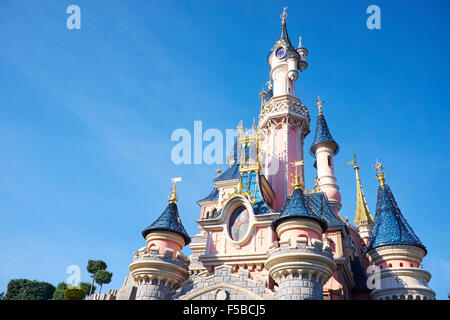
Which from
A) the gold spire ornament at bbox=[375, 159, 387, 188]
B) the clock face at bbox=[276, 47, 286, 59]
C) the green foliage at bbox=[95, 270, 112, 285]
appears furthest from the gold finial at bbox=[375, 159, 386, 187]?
the green foliage at bbox=[95, 270, 112, 285]

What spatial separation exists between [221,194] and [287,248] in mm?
14323

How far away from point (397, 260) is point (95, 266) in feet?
128

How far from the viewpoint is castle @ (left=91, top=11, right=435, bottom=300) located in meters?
14.1

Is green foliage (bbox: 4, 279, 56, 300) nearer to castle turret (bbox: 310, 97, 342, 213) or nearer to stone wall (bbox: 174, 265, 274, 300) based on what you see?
castle turret (bbox: 310, 97, 342, 213)

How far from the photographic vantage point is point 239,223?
1838 cm

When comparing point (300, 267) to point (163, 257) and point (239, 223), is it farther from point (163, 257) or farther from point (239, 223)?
point (163, 257)

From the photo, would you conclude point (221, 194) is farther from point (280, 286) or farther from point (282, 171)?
point (280, 286)

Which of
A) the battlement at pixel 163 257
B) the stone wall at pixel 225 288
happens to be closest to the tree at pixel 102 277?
the battlement at pixel 163 257

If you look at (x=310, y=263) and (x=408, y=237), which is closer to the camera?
(x=310, y=263)

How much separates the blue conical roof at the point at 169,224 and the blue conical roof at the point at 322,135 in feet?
45.7

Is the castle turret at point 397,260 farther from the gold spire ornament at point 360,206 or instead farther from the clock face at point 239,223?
the gold spire ornament at point 360,206

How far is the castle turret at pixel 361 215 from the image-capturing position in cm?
3120
